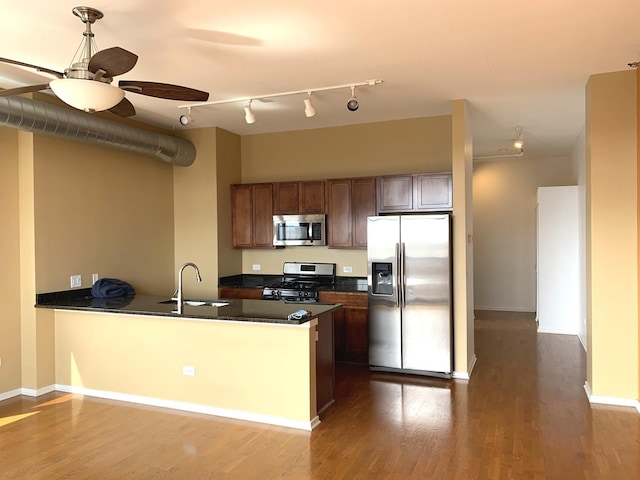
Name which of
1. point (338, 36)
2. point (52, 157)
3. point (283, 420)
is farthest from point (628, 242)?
point (52, 157)

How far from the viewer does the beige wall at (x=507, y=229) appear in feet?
30.7

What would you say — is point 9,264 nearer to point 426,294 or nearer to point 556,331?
point 426,294

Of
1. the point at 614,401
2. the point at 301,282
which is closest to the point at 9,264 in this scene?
the point at 301,282

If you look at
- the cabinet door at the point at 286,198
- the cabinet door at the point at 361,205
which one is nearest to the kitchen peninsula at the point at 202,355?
the cabinet door at the point at 361,205

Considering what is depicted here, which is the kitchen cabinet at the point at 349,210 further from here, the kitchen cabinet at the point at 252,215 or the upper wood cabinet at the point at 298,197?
the kitchen cabinet at the point at 252,215

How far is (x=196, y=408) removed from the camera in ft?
14.3

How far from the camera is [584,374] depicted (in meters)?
5.42

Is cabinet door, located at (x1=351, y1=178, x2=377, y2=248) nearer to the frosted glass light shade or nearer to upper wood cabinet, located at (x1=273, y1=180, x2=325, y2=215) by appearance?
upper wood cabinet, located at (x1=273, y1=180, x2=325, y2=215)

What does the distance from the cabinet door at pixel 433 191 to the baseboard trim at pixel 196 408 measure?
110 inches

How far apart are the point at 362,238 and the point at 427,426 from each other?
8.67 ft

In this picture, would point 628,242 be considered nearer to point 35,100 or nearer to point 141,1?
point 141,1

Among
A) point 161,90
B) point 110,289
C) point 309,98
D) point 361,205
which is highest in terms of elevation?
point 309,98

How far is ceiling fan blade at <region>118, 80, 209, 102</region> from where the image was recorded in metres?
3.05

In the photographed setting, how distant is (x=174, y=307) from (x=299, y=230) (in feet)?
7.49
